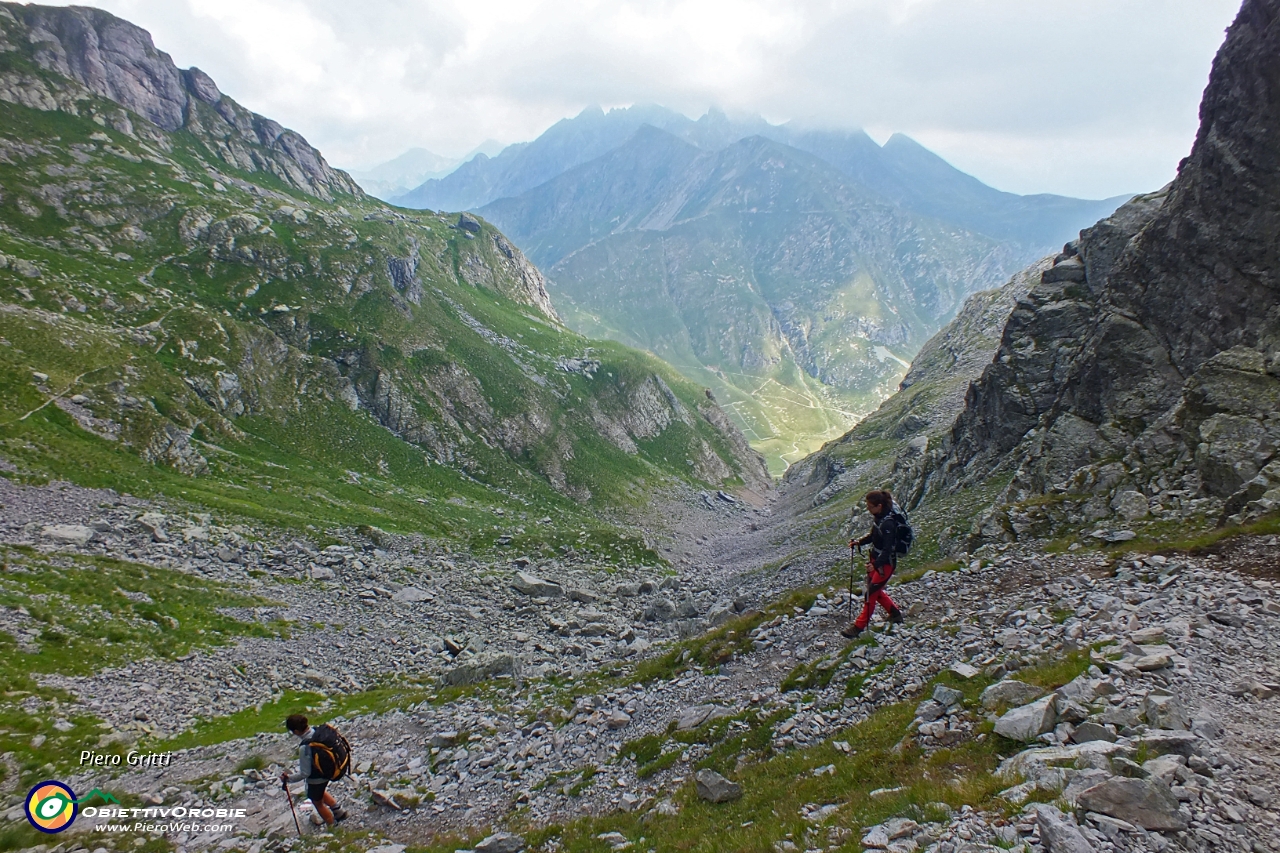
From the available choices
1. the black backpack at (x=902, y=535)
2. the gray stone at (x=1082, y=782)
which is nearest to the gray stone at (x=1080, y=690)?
the gray stone at (x=1082, y=782)

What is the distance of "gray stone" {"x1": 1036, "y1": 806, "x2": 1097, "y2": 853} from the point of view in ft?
23.1

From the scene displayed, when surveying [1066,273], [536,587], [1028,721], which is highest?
[1066,273]

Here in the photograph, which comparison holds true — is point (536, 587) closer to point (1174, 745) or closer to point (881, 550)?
point (881, 550)

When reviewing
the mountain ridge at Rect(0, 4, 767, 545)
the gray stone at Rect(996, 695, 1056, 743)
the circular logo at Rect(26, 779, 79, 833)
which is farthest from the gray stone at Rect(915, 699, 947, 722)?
the mountain ridge at Rect(0, 4, 767, 545)

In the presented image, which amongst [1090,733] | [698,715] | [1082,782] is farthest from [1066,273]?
[1082,782]

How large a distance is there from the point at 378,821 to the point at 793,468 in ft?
490

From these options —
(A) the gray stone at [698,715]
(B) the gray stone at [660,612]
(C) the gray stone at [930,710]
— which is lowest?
(B) the gray stone at [660,612]

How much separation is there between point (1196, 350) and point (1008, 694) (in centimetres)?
2783

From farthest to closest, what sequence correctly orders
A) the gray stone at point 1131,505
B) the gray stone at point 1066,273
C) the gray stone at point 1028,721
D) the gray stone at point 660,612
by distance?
the gray stone at point 1066,273 < the gray stone at point 660,612 < the gray stone at point 1131,505 < the gray stone at point 1028,721

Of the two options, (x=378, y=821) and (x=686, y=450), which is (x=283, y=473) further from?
(x=686, y=450)

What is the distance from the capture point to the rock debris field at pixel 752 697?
8258mm

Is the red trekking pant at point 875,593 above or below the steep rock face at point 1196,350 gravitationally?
below

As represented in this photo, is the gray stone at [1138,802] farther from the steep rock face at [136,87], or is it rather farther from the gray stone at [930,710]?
the steep rock face at [136,87]

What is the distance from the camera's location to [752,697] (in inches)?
704
